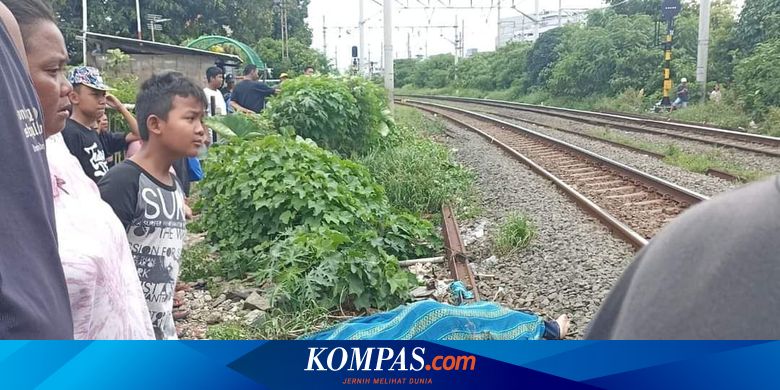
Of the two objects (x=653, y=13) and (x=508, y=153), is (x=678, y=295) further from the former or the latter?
(x=653, y=13)

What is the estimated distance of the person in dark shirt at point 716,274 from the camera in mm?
779

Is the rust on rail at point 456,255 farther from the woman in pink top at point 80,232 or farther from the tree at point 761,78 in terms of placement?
the tree at point 761,78

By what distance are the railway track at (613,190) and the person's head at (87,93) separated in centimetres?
453

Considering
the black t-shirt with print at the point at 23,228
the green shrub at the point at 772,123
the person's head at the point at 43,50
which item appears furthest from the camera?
the green shrub at the point at 772,123

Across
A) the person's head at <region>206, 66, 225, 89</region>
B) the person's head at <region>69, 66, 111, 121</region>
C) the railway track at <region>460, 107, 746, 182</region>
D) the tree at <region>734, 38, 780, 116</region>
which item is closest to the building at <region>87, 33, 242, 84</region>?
the person's head at <region>206, 66, 225, 89</region>

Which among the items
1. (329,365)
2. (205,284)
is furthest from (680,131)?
(329,365)

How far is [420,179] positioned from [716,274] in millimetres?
7514

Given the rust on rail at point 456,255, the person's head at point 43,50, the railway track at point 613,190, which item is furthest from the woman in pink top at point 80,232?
the railway track at point 613,190

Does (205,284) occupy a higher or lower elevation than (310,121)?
lower

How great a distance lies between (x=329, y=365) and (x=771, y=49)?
73.2 ft

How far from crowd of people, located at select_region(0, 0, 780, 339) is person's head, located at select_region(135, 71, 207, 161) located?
0.23 meters

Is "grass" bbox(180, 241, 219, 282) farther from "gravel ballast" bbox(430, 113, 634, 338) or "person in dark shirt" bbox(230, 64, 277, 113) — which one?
"person in dark shirt" bbox(230, 64, 277, 113)

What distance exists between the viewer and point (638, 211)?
7.66 m

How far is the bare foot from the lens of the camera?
4.09m
